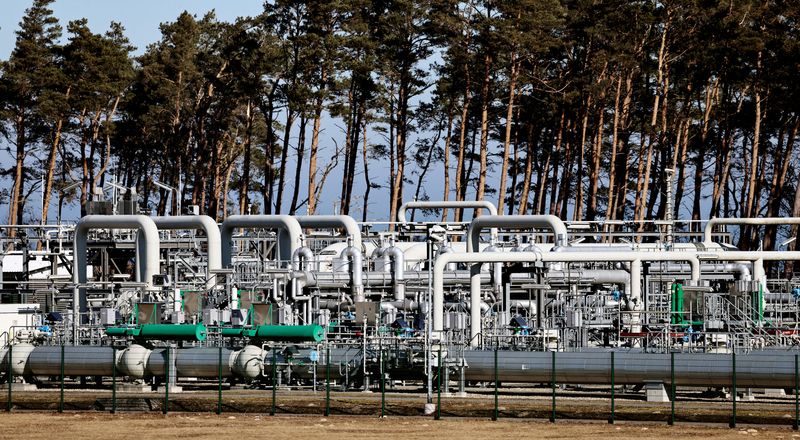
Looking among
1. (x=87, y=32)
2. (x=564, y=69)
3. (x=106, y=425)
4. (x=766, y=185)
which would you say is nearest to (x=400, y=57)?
(x=564, y=69)

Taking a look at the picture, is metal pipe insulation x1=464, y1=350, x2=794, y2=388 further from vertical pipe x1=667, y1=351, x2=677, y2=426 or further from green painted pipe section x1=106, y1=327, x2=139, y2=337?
green painted pipe section x1=106, y1=327, x2=139, y2=337

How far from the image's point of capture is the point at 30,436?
3406 centimetres

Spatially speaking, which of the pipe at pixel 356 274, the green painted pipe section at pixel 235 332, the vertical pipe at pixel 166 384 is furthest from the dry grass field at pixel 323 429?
the pipe at pixel 356 274

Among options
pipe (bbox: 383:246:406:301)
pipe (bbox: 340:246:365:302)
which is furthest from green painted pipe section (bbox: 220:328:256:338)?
pipe (bbox: 383:246:406:301)

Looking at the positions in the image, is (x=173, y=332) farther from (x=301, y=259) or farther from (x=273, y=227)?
(x=273, y=227)

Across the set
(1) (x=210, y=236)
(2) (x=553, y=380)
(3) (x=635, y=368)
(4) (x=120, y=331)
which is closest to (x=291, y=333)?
(4) (x=120, y=331)

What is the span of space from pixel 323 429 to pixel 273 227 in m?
23.7

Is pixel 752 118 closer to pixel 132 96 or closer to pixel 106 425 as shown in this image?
pixel 132 96

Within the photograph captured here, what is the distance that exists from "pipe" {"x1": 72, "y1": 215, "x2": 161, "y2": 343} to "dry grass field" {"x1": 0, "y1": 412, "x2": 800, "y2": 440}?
17.6m

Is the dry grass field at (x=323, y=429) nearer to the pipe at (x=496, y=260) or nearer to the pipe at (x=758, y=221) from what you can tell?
the pipe at (x=496, y=260)

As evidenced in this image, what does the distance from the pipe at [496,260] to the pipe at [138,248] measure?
1391 centimetres

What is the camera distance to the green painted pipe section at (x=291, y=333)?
4441 cm

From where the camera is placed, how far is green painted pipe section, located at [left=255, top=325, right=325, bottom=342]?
146 feet

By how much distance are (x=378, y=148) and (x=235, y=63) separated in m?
13.4
